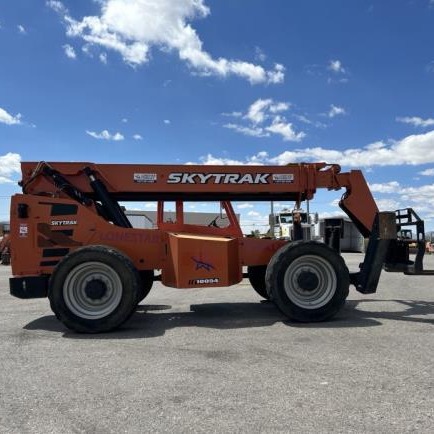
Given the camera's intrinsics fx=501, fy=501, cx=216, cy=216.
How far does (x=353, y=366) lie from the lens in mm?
5402

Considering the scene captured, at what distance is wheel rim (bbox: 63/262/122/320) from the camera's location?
7586mm

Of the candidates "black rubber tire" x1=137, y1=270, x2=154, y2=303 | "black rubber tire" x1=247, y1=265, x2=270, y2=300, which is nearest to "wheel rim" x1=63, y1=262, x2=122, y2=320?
"black rubber tire" x1=137, y1=270, x2=154, y2=303

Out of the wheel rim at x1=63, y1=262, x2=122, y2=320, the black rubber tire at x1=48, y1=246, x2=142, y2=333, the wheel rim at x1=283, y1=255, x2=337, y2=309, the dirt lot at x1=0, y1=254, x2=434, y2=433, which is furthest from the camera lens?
the wheel rim at x1=283, y1=255, x2=337, y2=309

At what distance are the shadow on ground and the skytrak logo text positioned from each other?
236 cm

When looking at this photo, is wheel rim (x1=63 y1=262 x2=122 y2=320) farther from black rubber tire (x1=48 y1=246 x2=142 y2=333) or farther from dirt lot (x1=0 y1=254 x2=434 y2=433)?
→ dirt lot (x1=0 y1=254 x2=434 y2=433)

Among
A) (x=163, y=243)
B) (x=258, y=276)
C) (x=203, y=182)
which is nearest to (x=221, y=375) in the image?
(x=163, y=243)

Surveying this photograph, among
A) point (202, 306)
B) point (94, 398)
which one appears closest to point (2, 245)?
point (202, 306)

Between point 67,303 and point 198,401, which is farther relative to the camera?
point 67,303

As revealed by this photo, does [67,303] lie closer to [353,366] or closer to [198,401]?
[198,401]

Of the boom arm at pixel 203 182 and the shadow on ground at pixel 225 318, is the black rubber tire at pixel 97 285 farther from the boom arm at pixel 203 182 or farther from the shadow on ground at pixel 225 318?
the boom arm at pixel 203 182

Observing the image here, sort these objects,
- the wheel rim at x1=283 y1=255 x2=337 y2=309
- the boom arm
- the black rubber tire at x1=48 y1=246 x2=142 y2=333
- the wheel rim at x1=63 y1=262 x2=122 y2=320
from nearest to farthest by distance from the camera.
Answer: the black rubber tire at x1=48 y1=246 x2=142 y2=333 < the wheel rim at x1=63 y1=262 x2=122 y2=320 < the wheel rim at x1=283 y1=255 x2=337 y2=309 < the boom arm

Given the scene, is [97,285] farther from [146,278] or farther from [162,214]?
[162,214]

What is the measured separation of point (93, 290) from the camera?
758 centimetres

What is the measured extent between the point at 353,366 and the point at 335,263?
2.93 metres
